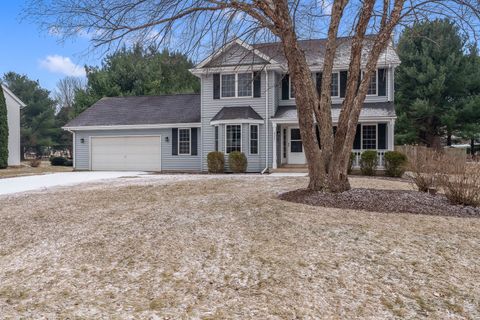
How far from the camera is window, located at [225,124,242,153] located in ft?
59.6

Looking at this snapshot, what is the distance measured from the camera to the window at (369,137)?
17.8m

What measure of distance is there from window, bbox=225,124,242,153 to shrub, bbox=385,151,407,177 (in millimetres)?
6473

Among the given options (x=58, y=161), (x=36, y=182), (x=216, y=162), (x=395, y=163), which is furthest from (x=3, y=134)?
(x=395, y=163)

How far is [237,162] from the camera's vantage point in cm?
1767

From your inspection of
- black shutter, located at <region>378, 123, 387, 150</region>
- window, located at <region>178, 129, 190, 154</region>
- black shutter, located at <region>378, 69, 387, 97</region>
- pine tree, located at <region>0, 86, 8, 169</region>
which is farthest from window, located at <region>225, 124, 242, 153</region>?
pine tree, located at <region>0, 86, 8, 169</region>

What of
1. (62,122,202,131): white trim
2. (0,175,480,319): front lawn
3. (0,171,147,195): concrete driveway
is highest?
(62,122,202,131): white trim

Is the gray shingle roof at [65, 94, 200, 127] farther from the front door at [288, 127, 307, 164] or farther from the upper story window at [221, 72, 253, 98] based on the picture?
the front door at [288, 127, 307, 164]

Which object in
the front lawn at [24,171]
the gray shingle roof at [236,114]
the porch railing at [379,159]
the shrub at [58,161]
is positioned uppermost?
the gray shingle roof at [236,114]

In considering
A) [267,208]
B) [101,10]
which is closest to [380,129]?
[267,208]

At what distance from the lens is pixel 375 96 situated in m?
18.1

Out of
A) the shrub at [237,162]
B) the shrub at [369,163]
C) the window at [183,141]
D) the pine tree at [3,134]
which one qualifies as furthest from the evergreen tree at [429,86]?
the pine tree at [3,134]

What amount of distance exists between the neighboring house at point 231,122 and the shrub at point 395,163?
110cm

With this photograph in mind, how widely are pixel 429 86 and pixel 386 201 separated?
20.7 metres

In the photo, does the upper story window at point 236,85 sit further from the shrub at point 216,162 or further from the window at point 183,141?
the shrub at point 216,162
